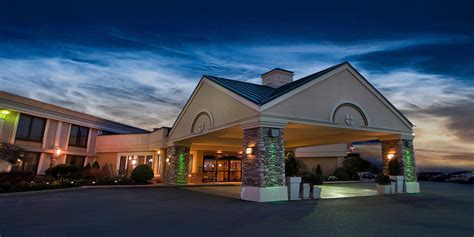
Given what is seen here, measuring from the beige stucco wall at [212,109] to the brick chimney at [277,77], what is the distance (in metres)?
4.37

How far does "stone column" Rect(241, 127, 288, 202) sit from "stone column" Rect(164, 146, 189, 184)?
9.38m

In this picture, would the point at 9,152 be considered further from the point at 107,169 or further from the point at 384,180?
the point at 384,180

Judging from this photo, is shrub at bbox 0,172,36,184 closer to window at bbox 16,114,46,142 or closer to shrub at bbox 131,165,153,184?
shrub at bbox 131,165,153,184

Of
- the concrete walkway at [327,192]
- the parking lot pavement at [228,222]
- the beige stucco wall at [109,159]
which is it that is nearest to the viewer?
the parking lot pavement at [228,222]

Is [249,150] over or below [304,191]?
over

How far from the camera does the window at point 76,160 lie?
78.3ft

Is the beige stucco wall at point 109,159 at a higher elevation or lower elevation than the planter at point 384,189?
higher

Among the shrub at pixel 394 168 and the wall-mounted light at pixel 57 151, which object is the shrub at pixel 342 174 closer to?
the shrub at pixel 394 168

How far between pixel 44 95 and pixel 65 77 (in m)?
7.08

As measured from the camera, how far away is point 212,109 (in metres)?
15.1

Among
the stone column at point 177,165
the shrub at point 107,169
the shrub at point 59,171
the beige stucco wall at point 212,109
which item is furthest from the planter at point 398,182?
the shrub at point 107,169

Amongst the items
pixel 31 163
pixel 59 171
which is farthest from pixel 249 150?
pixel 31 163

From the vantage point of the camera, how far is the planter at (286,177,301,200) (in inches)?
442

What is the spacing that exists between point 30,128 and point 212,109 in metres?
15.8
